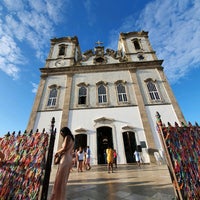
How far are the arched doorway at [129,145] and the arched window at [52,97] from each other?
7.96 metres

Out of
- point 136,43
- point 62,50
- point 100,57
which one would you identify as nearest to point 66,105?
point 100,57

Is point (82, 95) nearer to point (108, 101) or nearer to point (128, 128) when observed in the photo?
point (108, 101)

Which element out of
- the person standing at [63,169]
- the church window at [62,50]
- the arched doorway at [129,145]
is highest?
the church window at [62,50]

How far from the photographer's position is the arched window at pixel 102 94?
13.4 metres

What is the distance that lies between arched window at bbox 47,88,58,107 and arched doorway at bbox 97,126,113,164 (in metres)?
5.72

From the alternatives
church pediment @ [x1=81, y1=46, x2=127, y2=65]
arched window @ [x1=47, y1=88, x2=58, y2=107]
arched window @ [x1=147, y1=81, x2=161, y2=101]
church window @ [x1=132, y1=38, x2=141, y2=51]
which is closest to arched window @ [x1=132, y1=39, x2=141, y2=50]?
church window @ [x1=132, y1=38, x2=141, y2=51]

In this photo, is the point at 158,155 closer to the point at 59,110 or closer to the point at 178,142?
the point at 178,142

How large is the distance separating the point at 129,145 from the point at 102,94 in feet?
19.4

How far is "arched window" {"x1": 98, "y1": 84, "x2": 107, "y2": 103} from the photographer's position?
13.4 meters

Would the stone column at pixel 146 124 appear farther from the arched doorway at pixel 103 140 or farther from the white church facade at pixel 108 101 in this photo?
the arched doorway at pixel 103 140

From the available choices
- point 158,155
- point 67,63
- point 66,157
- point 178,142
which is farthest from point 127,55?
point 66,157

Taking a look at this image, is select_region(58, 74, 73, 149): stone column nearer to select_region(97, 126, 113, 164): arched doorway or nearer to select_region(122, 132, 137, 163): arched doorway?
select_region(97, 126, 113, 164): arched doorway

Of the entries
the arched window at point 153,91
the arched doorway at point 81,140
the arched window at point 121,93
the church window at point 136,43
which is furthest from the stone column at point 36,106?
the church window at point 136,43

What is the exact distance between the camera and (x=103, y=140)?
11.5 meters
